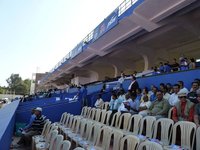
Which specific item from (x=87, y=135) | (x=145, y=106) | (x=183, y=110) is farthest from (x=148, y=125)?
(x=145, y=106)

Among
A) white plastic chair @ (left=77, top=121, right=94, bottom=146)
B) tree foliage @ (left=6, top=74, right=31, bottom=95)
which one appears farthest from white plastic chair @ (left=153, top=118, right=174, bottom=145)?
tree foliage @ (left=6, top=74, right=31, bottom=95)

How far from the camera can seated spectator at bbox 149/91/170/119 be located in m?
6.63

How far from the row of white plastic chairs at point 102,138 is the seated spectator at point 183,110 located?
1.26m

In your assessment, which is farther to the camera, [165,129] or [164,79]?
[164,79]

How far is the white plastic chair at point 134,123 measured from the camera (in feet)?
19.9

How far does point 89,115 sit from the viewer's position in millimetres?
9859

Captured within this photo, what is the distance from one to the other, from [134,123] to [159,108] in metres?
0.94

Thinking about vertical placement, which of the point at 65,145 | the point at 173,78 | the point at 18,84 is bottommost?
the point at 65,145

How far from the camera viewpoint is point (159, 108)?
680 cm

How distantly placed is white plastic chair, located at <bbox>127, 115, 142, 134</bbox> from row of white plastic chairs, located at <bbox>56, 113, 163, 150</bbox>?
33cm

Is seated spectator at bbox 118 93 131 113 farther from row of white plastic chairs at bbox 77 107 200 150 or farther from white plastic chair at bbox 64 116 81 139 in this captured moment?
white plastic chair at bbox 64 116 81 139

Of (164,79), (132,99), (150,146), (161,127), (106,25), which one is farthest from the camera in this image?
(106,25)

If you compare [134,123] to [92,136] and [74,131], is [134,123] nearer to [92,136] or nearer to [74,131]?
[92,136]

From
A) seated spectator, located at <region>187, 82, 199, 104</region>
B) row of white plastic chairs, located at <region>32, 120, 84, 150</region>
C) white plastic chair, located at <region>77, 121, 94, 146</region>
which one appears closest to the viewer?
row of white plastic chairs, located at <region>32, 120, 84, 150</region>
